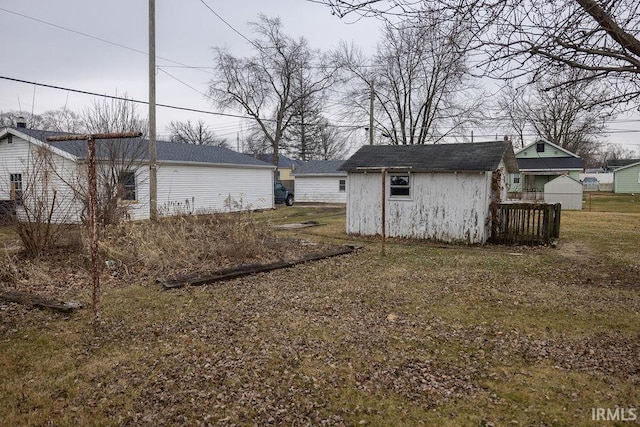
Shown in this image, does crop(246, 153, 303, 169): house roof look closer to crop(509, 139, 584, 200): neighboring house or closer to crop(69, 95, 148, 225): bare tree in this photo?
crop(509, 139, 584, 200): neighboring house

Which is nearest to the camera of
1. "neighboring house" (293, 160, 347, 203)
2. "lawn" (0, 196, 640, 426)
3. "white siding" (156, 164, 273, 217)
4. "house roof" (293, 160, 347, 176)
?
"lawn" (0, 196, 640, 426)

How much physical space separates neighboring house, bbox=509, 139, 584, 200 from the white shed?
28.0ft

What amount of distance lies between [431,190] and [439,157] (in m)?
1.12

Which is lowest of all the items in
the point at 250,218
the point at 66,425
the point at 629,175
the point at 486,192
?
the point at 66,425

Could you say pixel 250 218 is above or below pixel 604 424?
above

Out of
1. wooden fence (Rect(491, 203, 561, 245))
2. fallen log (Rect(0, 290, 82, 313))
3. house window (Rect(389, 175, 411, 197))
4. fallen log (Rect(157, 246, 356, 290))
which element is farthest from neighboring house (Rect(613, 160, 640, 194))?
fallen log (Rect(0, 290, 82, 313))

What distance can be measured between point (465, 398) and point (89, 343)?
13.1 feet

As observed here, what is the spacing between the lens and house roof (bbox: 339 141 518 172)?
1177cm

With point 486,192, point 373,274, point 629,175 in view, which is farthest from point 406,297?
point 629,175

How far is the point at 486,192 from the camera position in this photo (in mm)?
11820

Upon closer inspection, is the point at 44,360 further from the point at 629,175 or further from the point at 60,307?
the point at 629,175

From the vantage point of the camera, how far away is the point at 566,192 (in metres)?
24.8

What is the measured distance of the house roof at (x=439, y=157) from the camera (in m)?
11.8

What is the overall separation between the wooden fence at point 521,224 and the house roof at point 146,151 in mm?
10918
